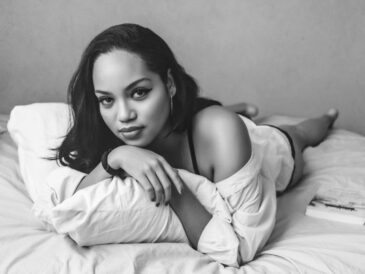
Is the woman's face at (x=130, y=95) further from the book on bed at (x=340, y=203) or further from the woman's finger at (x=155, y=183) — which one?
the book on bed at (x=340, y=203)

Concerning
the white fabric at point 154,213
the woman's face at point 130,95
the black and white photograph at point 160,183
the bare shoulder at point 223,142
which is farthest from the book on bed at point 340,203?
the woman's face at point 130,95

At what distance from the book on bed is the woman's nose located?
631mm

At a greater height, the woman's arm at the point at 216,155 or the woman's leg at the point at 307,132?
the woman's arm at the point at 216,155

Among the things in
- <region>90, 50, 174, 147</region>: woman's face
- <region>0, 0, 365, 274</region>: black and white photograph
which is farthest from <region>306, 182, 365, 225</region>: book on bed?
<region>90, 50, 174, 147</region>: woman's face

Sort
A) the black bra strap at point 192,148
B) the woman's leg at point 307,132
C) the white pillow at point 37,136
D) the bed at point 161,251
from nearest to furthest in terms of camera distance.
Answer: the bed at point 161,251, the black bra strap at point 192,148, the white pillow at point 37,136, the woman's leg at point 307,132

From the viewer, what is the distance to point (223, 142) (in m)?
1.08

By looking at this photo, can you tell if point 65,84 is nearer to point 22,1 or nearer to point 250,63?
point 22,1

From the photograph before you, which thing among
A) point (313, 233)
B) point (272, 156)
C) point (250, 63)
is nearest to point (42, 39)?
point (250, 63)

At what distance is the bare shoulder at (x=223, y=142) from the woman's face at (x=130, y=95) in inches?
5.0

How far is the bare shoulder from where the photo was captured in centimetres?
107

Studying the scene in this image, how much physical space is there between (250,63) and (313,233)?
4.36 ft

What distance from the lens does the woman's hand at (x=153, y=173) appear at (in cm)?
99

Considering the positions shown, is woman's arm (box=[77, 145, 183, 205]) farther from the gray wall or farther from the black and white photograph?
the gray wall

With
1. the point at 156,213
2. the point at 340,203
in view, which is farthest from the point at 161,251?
the point at 340,203
